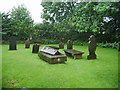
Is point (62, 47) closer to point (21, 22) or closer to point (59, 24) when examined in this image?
point (59, 24)

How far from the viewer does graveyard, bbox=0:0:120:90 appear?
240 inches

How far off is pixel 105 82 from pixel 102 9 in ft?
36.8

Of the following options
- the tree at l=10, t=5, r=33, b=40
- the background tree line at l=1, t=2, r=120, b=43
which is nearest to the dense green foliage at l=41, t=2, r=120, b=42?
the background tree line at l=1, t=2, r=120, b=43

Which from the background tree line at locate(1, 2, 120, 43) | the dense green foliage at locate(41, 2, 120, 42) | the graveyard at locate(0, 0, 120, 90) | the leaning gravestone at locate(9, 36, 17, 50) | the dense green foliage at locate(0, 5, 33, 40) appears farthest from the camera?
the dense green foliage at locate(0, 5, 33, 40)

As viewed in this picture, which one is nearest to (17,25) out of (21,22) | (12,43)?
(21,22)

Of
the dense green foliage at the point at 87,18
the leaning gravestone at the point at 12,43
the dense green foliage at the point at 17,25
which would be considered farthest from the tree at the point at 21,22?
the leaning gravestone at the point at 12,43

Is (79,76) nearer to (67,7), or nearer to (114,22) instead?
(114,22)

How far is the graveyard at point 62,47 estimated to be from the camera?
6086mm

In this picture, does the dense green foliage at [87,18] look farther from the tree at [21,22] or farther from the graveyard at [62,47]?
the tree at [21,22]

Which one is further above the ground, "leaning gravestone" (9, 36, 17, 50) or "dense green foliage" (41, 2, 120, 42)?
"dense green foliage" (41, 2, 120, 42)

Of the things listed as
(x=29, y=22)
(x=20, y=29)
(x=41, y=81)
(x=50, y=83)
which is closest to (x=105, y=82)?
(x=50, y=83)

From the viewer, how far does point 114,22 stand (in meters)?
19.3

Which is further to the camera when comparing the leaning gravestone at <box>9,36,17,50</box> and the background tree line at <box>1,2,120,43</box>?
the background tree line at <box>1,2,120,43</box>

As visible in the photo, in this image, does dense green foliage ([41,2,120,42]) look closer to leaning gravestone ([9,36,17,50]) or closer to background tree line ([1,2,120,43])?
background tree line ([1,2,120,43])
